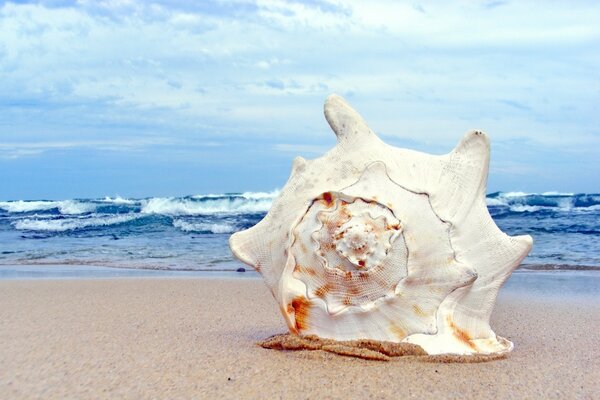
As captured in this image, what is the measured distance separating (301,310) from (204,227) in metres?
13.5

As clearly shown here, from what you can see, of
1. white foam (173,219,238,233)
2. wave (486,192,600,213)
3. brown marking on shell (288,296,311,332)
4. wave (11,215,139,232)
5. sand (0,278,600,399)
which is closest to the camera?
sand (0,278,600,399)

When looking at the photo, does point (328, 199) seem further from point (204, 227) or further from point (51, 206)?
point (51, 206)

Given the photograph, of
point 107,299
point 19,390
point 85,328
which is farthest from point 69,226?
point 19,390

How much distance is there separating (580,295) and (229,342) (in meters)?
3.58

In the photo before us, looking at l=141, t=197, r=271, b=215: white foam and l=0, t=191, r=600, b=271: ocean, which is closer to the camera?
l=0, t=191, r=600, b=271: ocean

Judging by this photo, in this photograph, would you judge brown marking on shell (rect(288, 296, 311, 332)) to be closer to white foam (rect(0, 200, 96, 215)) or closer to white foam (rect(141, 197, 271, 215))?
white foam (rect(141, 197, 271, 215))

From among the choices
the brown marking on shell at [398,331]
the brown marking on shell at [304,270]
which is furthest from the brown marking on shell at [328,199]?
the brown marking on shell at [398,331]

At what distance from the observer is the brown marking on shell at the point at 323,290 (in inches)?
129

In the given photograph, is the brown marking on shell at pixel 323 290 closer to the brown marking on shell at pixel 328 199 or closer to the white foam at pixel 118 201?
the brown marking on shell at pixel 328 199

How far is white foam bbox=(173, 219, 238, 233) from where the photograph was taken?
15938mm

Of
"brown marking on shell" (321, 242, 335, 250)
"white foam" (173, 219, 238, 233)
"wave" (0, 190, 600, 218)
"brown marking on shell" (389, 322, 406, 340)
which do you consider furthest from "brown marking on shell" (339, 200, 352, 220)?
"wave" (0, 190, 600, 218)

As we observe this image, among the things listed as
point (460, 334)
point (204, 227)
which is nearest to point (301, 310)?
point (460, 334)

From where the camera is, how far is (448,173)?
3.55 meters

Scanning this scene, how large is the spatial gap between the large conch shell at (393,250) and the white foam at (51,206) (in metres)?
24.8
